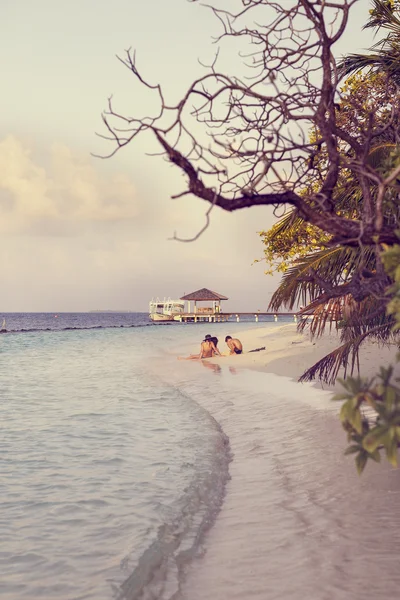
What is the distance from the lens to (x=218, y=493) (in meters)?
6.27

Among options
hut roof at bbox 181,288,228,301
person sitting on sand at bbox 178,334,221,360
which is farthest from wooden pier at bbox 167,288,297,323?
person sitting on sand at bbox 178,334,221,360

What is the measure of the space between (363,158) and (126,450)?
6.34m

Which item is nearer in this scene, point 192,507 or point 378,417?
point 378,417

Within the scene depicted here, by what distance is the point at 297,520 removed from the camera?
17.2ft

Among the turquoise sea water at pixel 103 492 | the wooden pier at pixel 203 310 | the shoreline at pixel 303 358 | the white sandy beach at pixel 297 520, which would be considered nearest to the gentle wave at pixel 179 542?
the turquoise sea water at pixel 103 492

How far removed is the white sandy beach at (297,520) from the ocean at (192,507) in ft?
0.05

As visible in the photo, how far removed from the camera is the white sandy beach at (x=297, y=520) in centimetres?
402

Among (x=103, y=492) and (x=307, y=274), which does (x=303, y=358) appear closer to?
(x=307, y=274)

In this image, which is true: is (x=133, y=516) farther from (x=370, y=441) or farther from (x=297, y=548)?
(x=370, y=441)

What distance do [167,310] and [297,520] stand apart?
91650mm

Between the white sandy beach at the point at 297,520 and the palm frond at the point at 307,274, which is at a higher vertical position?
the palm frond at the point at 307,274

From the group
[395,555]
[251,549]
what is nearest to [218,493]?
[251,549]

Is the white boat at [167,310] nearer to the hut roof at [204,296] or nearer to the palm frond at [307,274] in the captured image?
the hut roof at [204,296]

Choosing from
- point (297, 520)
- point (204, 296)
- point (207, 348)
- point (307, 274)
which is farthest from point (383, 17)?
point (204, 296)
